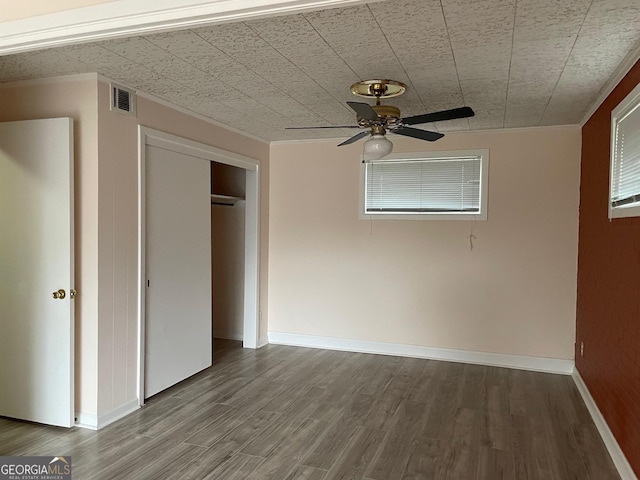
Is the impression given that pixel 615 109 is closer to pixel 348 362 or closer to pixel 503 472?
pixel 503 472

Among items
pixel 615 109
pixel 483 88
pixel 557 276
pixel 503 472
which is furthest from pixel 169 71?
pixel 557 276

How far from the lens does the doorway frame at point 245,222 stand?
3.51 meters

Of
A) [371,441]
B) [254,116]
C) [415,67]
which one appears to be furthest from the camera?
[254,116]

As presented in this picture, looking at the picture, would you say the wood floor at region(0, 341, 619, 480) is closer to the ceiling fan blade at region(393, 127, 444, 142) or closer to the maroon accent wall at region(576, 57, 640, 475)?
the maroon accent wall at region(576, 57, 640, 475)

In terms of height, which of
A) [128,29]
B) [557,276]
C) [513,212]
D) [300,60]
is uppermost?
[300,60]

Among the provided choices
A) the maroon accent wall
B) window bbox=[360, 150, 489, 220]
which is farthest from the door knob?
the maroon accent wall

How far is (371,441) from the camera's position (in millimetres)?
3080

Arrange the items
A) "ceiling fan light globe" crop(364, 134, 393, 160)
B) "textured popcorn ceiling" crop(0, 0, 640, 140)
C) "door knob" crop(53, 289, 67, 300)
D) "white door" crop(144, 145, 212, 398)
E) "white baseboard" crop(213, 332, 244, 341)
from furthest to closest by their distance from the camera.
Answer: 1. "white baseboard" crop(213, 332, 244, 341)
2. "white door" crop(144, 145, 212, 398)
3. "ceiling fan light globe" crop(364, 134, 393, 160)
4. "door knob" crop(53, 289, 67, 300)
5. "textured popcorn ceiling" crop(0, 0, 640, 140)

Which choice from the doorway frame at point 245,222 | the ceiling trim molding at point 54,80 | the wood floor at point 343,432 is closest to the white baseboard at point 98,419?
the wood floor at point 343,432

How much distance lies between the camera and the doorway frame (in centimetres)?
351

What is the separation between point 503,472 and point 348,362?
230 cm

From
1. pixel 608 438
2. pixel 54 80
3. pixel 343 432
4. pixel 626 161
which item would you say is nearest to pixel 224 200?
pixel 54 80

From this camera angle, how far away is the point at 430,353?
16.4 ft

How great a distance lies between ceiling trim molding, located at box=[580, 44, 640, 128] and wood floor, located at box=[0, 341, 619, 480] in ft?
7.86
